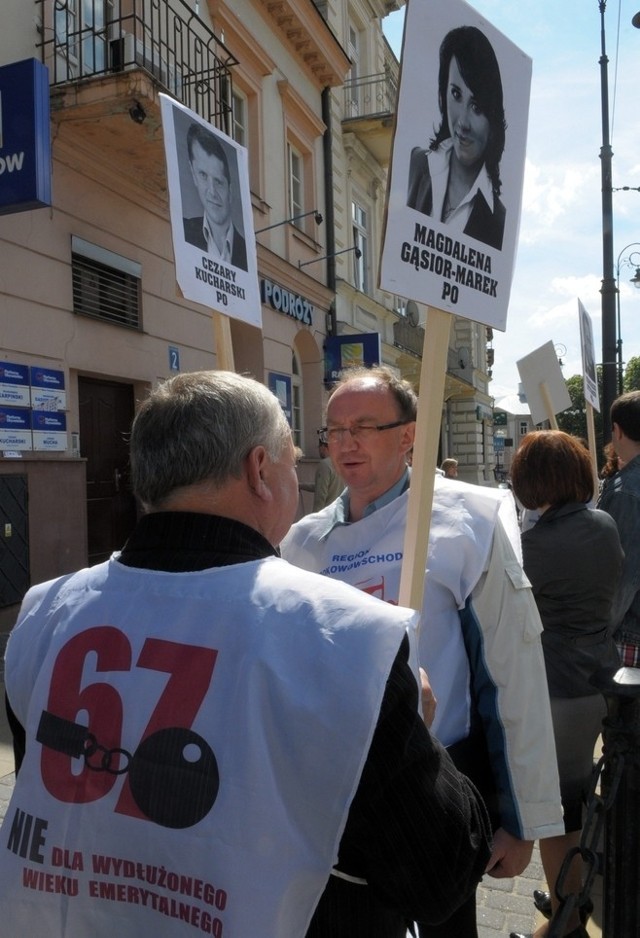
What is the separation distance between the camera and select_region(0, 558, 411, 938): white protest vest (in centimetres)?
100

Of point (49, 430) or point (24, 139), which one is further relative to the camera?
point (49, 430)

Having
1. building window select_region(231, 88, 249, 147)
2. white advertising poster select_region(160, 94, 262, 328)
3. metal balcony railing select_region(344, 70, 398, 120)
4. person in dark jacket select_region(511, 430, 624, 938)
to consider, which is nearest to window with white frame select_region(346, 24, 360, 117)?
metal balcony railing select_region(344, 70, 398, 120)

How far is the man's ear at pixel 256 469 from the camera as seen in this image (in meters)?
1.25

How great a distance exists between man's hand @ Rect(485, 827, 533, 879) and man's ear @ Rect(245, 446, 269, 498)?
3.61 ft

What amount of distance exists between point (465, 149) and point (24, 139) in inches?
183

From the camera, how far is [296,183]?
13.5 meters

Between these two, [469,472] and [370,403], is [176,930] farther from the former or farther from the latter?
[469,472]

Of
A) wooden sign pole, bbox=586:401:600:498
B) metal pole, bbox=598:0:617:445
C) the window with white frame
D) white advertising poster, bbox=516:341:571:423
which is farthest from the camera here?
the window with white frame

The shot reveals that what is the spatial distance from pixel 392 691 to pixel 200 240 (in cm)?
212

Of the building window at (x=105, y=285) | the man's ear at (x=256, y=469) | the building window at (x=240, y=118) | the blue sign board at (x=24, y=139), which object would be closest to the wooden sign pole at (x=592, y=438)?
the man's ear at (x=256, y=469)

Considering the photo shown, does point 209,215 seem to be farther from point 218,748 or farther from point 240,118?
point 240,118

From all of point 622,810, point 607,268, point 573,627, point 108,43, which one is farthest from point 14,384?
point 607,268

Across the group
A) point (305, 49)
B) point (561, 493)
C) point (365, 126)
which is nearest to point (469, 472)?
point (365, 126)

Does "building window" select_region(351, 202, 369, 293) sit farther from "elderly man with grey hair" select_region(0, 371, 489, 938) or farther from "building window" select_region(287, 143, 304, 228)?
"elderly man with grey hair" select_region(0, 371, 489, 938)
